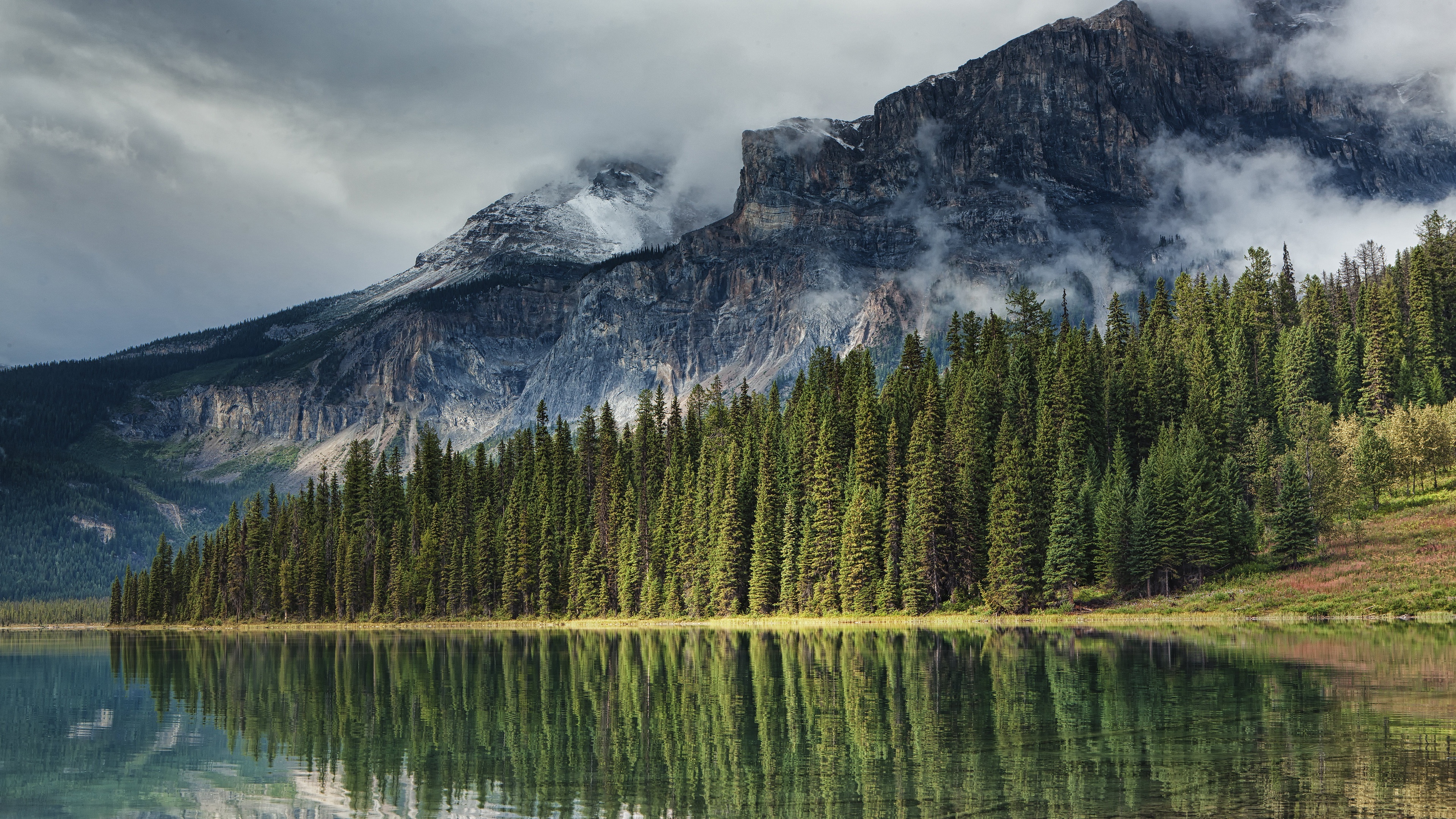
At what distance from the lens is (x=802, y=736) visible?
33.8m

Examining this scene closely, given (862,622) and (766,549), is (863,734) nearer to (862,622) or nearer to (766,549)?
(862,622)

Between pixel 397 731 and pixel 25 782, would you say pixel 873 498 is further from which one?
pixel 25 782

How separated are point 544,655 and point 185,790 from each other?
45298 mm

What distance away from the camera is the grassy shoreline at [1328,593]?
73.7 m

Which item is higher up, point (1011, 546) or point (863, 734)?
point (1011, 546)

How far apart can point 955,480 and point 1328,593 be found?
32.7 metres

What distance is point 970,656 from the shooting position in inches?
2283

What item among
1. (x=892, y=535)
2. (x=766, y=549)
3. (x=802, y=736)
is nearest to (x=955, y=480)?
(x=892, y=535)

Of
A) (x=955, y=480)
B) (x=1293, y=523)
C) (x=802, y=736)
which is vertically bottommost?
(x=802, y=736)

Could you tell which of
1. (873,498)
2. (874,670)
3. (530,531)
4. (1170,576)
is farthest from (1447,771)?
(530,531)

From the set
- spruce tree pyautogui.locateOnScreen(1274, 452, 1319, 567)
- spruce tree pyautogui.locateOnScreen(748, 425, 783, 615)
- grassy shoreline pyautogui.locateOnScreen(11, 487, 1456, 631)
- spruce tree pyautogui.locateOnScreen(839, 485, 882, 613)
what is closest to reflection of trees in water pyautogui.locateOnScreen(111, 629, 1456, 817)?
grassy shoreline pyautogui.locateOnScreen(11, 487, 1456, 631)

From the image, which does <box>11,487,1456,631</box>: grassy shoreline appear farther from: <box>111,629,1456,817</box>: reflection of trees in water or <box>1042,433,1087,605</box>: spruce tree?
<box>111,629,1456,817</box>: reflection of trees in water

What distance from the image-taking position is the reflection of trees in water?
80.3ft

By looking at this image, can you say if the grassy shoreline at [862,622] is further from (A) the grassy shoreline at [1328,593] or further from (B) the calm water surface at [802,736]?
(B) the calm water surface at [802,736]
